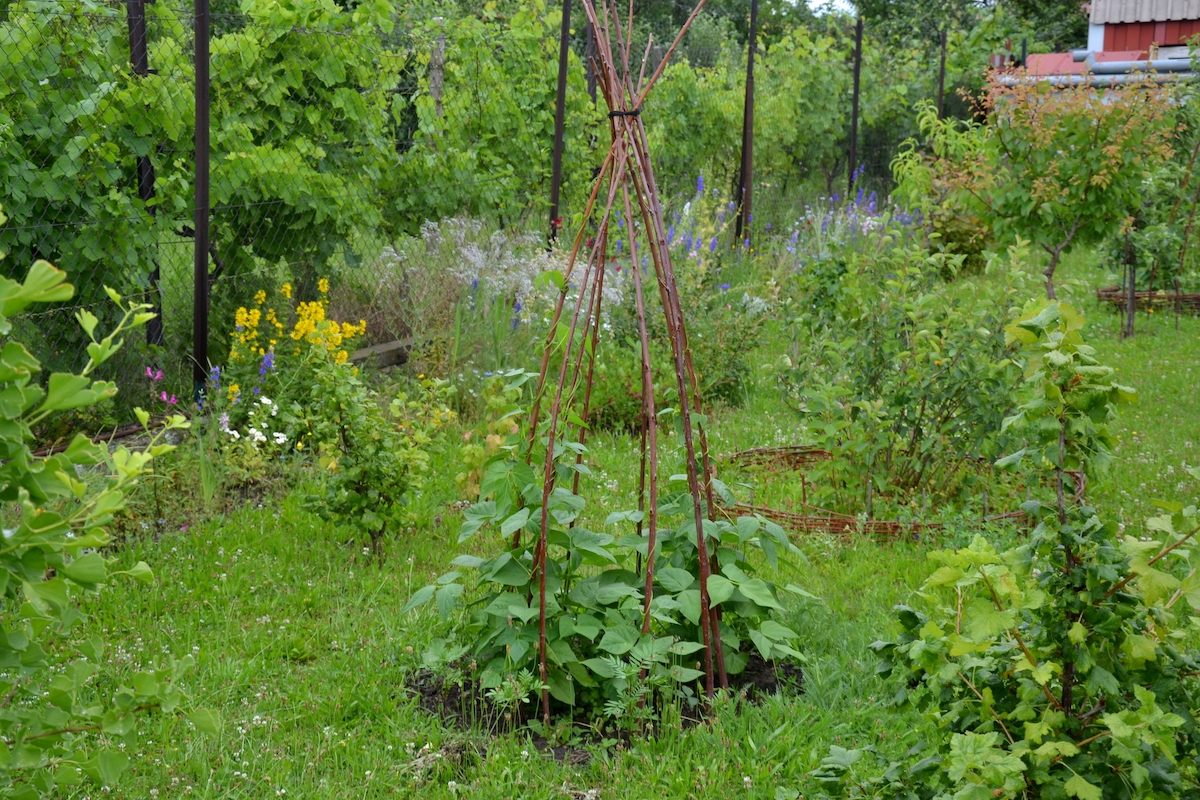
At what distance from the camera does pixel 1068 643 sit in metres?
2.08

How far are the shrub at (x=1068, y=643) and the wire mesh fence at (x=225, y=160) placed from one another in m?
4.44

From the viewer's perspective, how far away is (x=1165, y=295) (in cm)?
→ 960

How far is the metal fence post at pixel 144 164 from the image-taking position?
5.14 m

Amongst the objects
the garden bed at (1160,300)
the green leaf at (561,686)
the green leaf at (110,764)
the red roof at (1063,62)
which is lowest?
the green leaf at (561,686)

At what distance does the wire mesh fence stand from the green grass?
1.57m

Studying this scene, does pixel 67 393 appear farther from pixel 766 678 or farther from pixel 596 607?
pixel 766 678

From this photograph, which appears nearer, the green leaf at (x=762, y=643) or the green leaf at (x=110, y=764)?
the green leaf at (x=110, y=764)

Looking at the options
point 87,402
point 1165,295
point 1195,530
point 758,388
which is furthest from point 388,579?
point 1165,295

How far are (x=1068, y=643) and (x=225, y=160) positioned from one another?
201 inches

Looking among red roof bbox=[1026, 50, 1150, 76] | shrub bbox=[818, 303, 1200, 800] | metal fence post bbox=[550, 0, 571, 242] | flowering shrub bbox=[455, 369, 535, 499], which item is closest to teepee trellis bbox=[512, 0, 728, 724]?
flowering shrub bbox=[455, 369, 535, 499]

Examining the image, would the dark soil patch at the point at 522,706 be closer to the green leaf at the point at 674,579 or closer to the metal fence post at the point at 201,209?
the green leaf at the point at 674,579

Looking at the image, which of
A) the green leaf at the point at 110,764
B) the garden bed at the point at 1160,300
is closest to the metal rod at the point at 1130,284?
the garden bed at the point at 1160,300

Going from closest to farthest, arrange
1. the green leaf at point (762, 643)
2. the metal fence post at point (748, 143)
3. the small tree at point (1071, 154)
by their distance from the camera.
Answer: the green leaf at point (762, 643)
the small tree at point (1071, 154)
the metal fence post at point (748, 143)

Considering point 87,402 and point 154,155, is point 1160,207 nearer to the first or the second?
point 154,155
